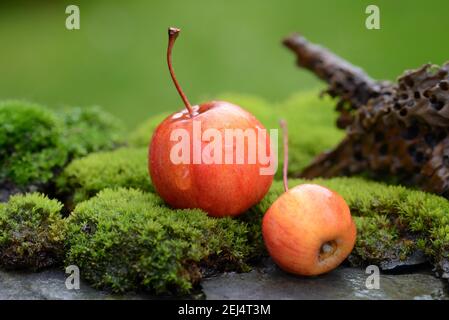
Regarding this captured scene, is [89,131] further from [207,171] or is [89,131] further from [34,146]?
[207,171]

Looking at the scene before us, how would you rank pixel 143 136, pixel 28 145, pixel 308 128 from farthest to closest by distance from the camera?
1. pixel 308 128
2. pixel 143 136
3. pixel 28 145

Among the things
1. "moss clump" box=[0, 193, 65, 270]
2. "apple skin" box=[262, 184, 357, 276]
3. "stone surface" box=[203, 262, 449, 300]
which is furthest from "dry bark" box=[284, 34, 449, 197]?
"moss clump" box=[0, 193, 65, 270]

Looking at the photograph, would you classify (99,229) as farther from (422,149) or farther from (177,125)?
(422,149)

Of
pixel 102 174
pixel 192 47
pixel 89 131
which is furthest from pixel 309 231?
pixel 192 47

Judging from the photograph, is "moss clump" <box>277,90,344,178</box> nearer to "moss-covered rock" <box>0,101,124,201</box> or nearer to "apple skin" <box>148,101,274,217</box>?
"apple skin" <box>148,101,274,217</box>

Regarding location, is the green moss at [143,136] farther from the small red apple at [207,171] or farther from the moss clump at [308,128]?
the small red apple at [207,171]

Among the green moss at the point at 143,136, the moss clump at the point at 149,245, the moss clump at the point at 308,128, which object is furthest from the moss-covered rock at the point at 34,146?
the moss clump at the point at 308,128

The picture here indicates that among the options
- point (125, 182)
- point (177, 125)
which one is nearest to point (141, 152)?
point (125, 182)
